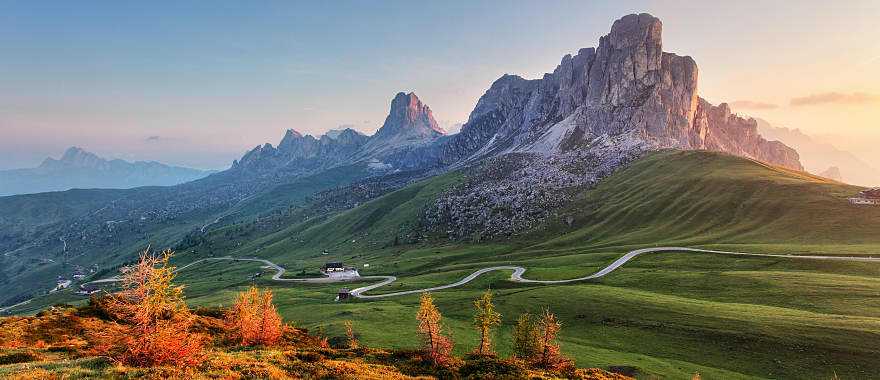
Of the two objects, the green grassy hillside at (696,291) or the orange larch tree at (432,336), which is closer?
the orange larch tree at (432,336)

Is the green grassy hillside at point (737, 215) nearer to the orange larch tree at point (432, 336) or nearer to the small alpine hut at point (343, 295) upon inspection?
the small alpine hut at point (343, 295)

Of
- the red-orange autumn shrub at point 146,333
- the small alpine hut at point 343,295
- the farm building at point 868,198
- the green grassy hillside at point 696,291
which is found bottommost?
the small alpine hut at point 343,295

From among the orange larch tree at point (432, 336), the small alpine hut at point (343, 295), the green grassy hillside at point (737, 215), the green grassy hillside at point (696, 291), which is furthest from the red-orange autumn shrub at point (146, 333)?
the green grassy hillside at point (737, 215)

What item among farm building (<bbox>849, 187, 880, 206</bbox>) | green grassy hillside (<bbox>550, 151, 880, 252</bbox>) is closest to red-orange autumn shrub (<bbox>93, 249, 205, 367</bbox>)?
green grassy hillside (<bbox>550, 151, 880, 252</bbox>)

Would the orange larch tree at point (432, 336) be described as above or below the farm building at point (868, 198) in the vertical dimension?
below

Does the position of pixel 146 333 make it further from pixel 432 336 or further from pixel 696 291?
pixel 696 291

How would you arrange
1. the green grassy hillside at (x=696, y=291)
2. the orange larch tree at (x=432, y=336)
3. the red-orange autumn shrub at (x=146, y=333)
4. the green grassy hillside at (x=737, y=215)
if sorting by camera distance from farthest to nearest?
the green grassy hillside at (x=737, y=215)
the green grassy hillside at (x=696, y=291)
the orange larch tree at (x=432, y=336)
the red-orange autumn shrub at (x=146, y=333)

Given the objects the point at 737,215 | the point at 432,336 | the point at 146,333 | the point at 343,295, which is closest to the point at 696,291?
the point at 432,336

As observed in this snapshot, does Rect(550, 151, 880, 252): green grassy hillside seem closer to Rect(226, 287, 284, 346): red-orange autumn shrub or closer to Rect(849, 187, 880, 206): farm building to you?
Rect(849, 187, 880, 206): farm building

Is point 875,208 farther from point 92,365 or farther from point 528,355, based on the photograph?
point 92,365

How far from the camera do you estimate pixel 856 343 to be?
53969 mm

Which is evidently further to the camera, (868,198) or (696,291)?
(868,198)

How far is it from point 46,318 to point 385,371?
55.5 m

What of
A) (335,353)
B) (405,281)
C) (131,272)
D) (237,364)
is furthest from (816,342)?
(405,281)
